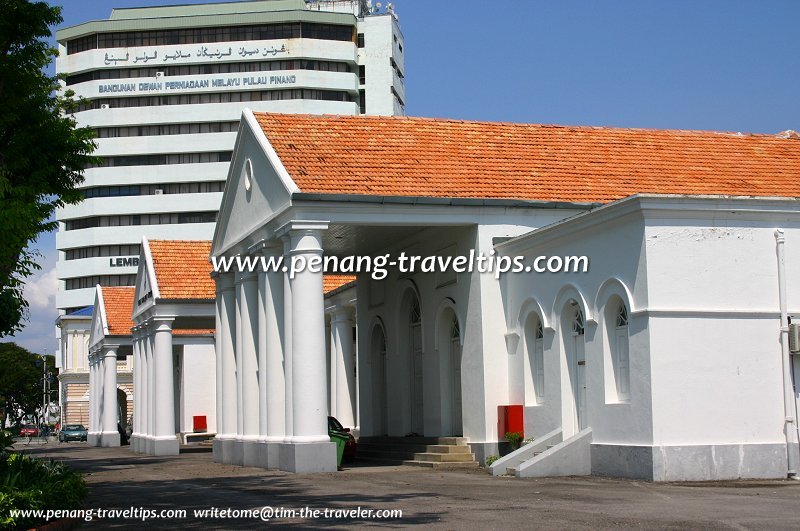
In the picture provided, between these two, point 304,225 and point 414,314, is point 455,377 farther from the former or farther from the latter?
point 304,225

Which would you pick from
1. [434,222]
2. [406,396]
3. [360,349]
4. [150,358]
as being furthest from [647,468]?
[150,358]

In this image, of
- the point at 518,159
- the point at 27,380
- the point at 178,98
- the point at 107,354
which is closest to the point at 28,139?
the point at 518,159

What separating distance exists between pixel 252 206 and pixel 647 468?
11.8 metres

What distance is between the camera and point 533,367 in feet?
76.8

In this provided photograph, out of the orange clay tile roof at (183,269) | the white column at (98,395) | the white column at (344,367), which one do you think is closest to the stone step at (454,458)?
the white column at (344,367)

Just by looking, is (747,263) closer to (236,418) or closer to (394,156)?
(394,156)

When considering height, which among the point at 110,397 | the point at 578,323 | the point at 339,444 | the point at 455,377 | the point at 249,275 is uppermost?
the point at 249,275

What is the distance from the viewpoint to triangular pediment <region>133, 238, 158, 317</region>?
119 ft

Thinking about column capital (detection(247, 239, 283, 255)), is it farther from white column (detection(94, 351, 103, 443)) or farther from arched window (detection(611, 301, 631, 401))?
white column (detection(94, 351, 103, 443))

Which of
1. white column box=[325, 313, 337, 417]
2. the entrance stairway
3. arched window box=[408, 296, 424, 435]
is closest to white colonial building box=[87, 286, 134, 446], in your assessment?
white column box=[325, 313, 337, 417]

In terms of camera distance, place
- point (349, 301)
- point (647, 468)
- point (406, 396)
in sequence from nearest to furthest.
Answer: point (647, 468)
point (406, 396)
point (349, 301)

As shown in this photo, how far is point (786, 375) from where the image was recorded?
63.3 feet
